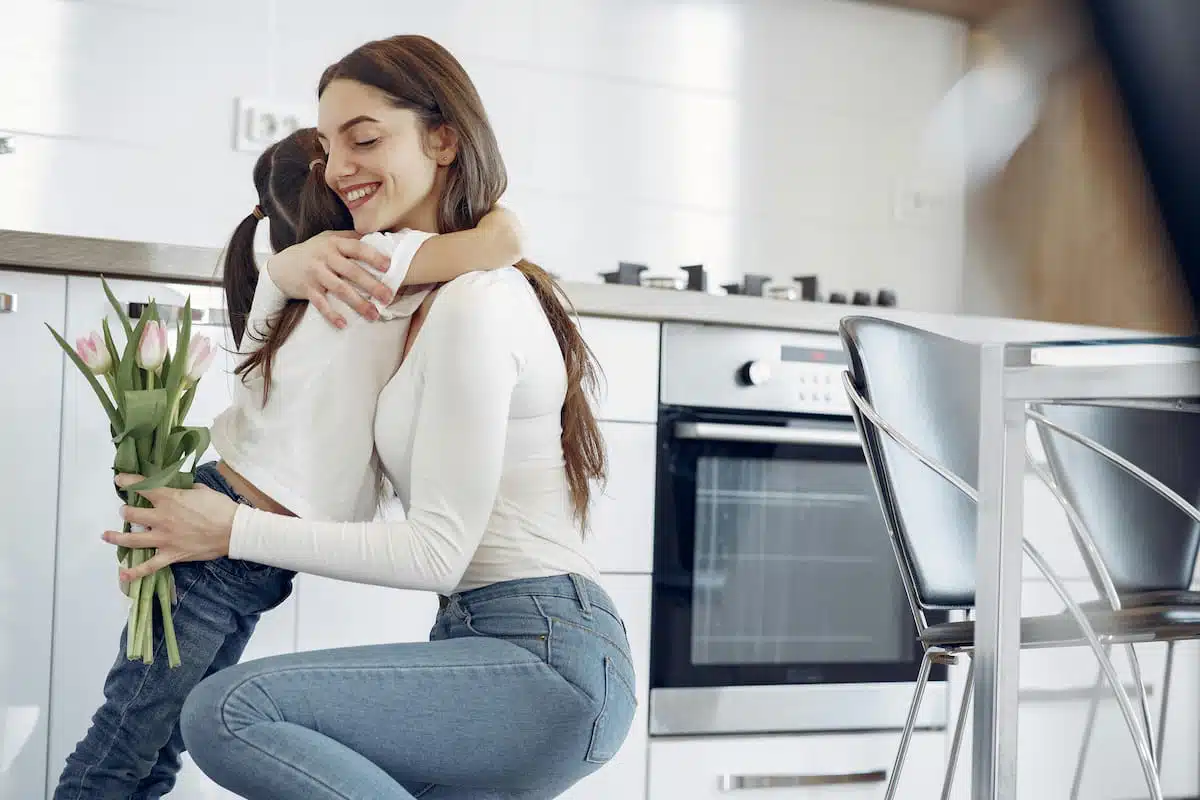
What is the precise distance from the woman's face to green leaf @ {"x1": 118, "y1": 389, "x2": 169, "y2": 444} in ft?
0.96

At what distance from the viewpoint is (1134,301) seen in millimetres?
3148

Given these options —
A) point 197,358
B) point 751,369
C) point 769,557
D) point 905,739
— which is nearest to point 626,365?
point 751,369

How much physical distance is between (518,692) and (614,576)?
36.5 inches

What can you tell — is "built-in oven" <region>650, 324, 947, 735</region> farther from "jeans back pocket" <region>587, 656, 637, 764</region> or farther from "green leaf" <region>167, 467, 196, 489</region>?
"green leaf" <region>167, 467, 196, 489</region>

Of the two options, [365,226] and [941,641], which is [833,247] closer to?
[941,641]

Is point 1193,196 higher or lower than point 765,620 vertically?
higher

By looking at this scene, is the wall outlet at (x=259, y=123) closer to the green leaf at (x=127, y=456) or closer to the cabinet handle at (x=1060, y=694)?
the green leaf at (x=127, y=456)

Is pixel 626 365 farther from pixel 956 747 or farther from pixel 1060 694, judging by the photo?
pixel 1060 694

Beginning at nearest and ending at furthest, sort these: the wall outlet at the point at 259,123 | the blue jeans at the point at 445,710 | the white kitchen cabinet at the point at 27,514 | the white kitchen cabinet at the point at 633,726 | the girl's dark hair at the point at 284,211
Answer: the blue jeans at the point at 445,710 < the girl's dark hair at the point at 284,211 < the white kitchen cabinet at the point at 27,514 < the white kitchen cabinet at the point at 633,726 < the wall outlet at the point at 259,123

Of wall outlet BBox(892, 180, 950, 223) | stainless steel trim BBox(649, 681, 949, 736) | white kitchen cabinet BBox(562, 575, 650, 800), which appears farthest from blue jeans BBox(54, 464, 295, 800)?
wall outlet BBox(892, 180, 950, 223)

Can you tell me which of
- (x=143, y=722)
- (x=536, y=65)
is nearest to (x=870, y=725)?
(x=143, y=722)

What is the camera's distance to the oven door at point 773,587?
208 cm

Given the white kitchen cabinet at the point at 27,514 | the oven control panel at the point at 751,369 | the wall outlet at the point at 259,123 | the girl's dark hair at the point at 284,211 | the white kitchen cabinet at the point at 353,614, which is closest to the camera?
the girl's dark hair at the point at 284,211

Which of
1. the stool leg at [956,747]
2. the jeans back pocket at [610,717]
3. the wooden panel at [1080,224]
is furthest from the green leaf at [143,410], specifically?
the wooden panel at [1080,224]
